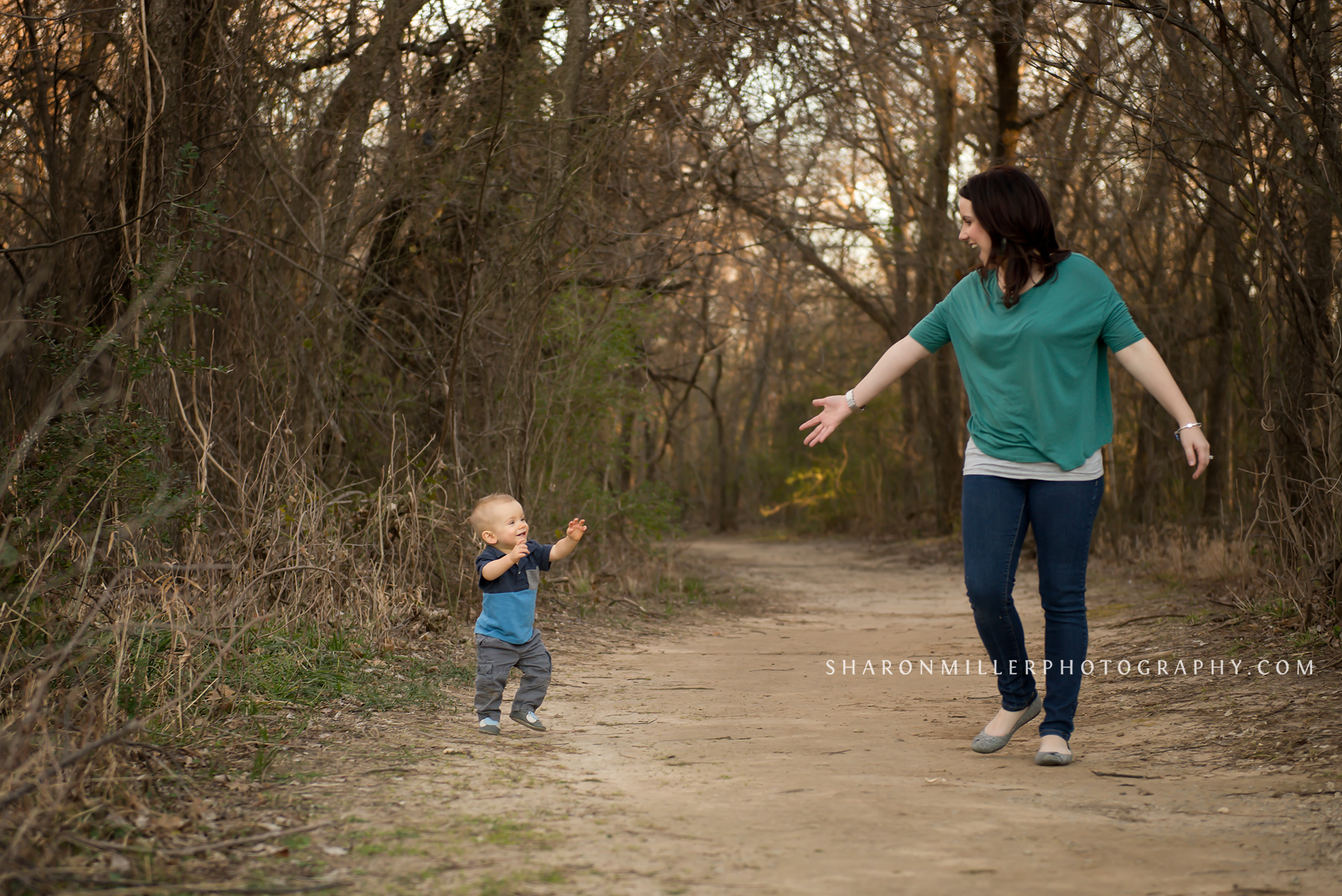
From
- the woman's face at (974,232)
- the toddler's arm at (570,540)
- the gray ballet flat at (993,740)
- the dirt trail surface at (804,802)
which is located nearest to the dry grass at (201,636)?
the dirt trail surface at (804,802)

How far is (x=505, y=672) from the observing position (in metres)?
4.16

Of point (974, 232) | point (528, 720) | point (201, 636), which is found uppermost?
point (974, 232)

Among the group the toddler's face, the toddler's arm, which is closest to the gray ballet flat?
the toddler's arm

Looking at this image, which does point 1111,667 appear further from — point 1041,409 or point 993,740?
point 1041,409

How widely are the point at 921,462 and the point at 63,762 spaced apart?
1887cm

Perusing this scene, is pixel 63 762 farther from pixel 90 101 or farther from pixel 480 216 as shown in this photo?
pixel 480 216

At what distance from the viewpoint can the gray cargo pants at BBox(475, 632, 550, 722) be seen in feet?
13.5

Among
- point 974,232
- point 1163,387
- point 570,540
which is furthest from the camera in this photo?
point 570,540

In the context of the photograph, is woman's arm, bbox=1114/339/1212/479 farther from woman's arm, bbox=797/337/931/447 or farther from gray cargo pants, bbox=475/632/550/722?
gray cargo pants, bbox=475/632/550/722

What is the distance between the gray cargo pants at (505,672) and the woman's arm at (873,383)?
1274 millimetres

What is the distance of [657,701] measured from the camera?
496 centimetres

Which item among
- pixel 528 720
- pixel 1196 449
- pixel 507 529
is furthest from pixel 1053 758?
pixel 507 529

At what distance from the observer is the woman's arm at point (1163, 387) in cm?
343

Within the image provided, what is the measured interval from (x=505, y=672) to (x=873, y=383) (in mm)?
1673
